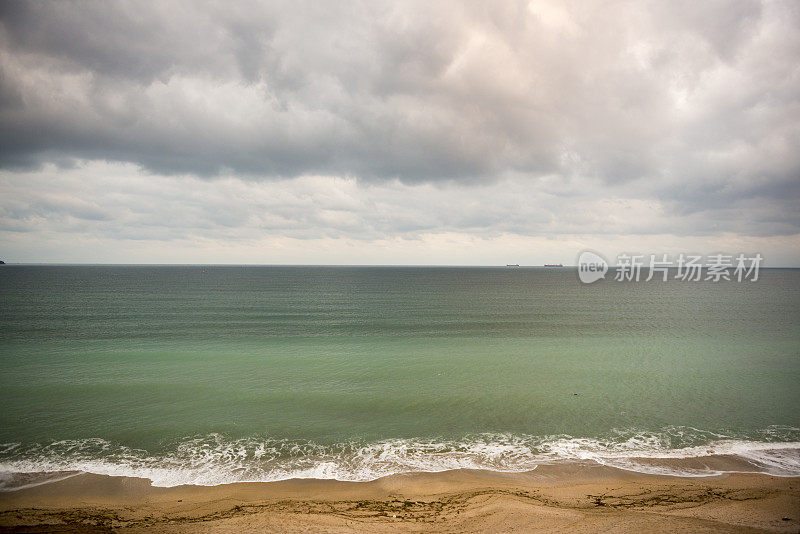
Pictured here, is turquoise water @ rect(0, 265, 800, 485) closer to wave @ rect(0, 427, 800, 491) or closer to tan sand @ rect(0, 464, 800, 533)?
wave @ rect(0, 427, 800, 491)

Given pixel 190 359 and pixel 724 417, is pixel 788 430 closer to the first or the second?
pixel 724 417

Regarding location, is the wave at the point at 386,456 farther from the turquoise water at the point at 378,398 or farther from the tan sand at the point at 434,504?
the tan sand at the point at 434,504

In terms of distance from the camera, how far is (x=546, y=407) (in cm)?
2125

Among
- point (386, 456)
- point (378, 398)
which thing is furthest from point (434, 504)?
point (378, 398)

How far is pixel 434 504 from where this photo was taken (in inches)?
470

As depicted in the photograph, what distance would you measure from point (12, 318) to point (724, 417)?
256ft

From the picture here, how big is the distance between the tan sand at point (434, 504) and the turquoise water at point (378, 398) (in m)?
1.10

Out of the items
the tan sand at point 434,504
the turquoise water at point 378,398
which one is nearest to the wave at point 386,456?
the turquoise water at point 378,398

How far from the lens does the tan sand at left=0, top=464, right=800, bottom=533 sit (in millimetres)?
10508

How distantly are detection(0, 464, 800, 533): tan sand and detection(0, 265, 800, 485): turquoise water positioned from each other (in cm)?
110

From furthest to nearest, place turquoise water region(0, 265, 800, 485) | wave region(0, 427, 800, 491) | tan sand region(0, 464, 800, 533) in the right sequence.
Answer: turquoise water region(0, 265, 800, 485), wave region(0, 427, 800, 491), tan sand region(0, 464, 800, 533)

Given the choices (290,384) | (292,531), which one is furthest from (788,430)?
(290,384)

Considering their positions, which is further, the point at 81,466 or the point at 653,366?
the point at 653,366

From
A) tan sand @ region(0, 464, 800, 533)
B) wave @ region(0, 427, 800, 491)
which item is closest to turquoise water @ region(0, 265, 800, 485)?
wave @ region(0, 427, 800, 491)
